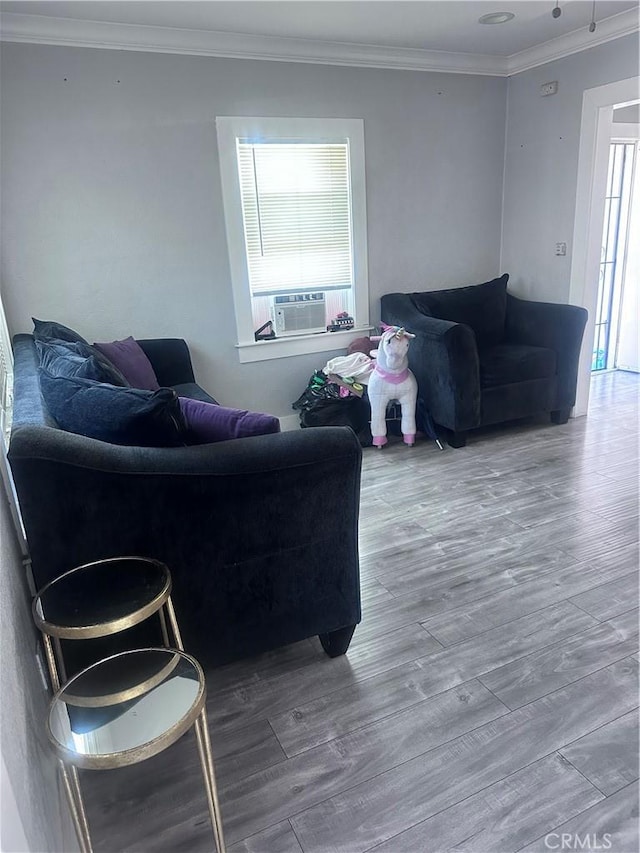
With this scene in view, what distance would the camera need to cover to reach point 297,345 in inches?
158

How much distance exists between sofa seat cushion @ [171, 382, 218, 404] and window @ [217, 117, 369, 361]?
58 centimetres

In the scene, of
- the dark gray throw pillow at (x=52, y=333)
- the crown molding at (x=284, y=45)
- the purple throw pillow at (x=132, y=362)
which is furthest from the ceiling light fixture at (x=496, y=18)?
the dark gray throw pillow at (x=52, y=333)

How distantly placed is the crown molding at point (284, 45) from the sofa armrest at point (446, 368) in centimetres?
162

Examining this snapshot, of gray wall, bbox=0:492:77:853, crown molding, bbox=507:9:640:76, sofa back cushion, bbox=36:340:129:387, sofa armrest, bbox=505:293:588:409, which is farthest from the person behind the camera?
sofa armrest, bbox=505:293:588:409

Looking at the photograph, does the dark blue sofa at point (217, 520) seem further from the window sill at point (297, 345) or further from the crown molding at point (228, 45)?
the crown molding at point (228, 45)

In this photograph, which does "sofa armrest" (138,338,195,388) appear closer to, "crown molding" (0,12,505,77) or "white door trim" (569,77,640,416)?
"crown molding" (0,12,505,77)

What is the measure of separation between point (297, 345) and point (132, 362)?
1.26 metres

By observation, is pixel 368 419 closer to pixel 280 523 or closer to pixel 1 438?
pixel 280 523

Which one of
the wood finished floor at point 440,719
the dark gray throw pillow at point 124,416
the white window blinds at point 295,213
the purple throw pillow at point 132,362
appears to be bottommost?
the wood finished floor at point 440,719

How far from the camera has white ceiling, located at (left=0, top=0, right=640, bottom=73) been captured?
2.86 m

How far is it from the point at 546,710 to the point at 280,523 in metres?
0.96

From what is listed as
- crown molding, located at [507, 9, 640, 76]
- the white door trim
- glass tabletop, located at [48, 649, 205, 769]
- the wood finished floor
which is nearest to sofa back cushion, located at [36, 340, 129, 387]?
glass tabletop, located at [48, 649, 205, 769]

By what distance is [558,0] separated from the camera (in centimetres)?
300

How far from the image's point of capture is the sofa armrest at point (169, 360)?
11.3 ft
